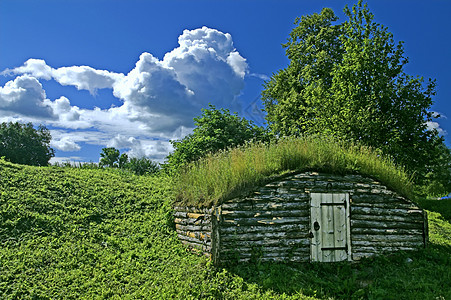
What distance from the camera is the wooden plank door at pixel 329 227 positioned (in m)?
8.64

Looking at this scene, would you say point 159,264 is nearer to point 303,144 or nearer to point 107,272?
point 107,272

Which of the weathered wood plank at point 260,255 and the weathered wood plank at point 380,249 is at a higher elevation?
the weathered wood plank at point 380,249

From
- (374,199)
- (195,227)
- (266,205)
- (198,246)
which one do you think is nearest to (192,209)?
(195,227)

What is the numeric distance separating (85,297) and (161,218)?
4.19 metres

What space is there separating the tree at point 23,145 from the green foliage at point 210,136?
19175 millimetres

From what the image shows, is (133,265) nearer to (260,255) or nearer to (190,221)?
(190,221)

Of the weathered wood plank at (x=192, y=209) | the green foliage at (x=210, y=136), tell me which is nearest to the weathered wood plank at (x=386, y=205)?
the weathered wood plank at (x=192, y=209)

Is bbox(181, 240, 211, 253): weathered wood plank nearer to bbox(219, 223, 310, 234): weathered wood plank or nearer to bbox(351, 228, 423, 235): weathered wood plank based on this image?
bbox(219, 223, 310, 234): weathered wood plank

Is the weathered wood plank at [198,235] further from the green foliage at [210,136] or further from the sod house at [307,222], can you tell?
the green foliage at [210,136]

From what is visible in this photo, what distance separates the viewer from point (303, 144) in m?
10.3

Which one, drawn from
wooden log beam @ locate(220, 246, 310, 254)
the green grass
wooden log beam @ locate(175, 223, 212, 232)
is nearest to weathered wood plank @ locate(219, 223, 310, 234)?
wooden log beam @ locate(220, 246, 310, 254)

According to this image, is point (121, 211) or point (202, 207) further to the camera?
point (121, 211)

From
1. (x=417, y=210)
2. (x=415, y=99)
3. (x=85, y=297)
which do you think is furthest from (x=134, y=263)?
(x=415, y=99)

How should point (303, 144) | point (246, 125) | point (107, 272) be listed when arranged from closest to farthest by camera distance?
1. point (107, 272)
2. point (303, 144)
3. point (246, 125)
